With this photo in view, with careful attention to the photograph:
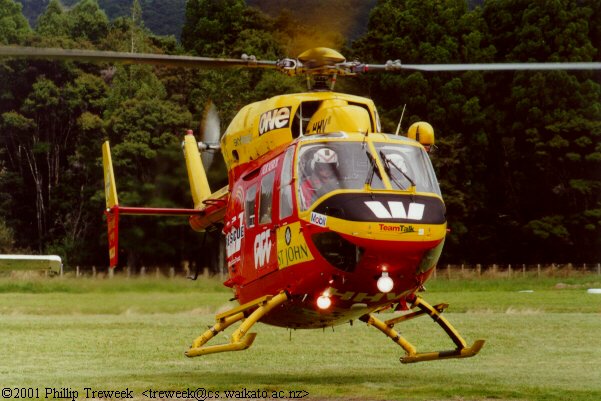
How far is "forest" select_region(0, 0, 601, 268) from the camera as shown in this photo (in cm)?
5656

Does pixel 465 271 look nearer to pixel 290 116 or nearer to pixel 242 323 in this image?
pixel 290 116

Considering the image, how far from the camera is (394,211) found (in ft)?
42.8

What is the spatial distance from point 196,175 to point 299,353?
14.1 feet

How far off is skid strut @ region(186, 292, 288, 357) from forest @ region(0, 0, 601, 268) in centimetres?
3778

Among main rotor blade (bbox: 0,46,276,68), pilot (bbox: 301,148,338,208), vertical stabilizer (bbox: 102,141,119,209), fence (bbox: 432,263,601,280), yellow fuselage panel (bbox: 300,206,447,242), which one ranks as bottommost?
fence (bbox: 432,263,601,280)

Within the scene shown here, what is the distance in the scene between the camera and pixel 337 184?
43.7 ft

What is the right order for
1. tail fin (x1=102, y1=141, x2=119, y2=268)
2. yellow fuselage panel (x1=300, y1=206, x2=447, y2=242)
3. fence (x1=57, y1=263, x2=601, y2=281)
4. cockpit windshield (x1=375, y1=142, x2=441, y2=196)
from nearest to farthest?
yellow fuselage panel (x1=300, y1=206, x2=447, y2=242), cockpit windshield (x1=375, y1=142, x2=441, y2=196), tail fin (x1=102, y1=141, x2=119, y2=268), fence (x1=57, y1=263, x2=601, y2=281)

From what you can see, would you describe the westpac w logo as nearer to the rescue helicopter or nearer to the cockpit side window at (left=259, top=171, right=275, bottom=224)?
the rescue helicopter

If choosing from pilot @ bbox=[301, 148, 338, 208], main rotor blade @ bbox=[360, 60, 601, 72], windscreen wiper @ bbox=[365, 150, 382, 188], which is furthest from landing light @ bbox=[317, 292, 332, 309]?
main rotor blade @ bbox=[360, 60, 601, 72]

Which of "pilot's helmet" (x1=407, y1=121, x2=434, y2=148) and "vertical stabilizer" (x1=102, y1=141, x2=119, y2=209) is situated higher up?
"pilot's helmet" (x1=407, y1=121, x2=434, y2=148)

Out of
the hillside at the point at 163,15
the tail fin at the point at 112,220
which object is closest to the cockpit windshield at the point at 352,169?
the tail fin at the point at 112,220

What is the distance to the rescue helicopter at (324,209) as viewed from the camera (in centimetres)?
1311

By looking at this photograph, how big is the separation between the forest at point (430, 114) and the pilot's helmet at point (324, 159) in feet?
126

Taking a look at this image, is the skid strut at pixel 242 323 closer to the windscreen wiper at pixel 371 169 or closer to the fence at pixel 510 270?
the windscreen wiper at pixel 371 169
